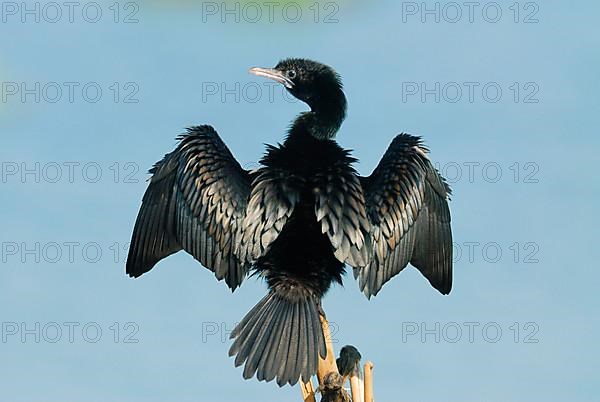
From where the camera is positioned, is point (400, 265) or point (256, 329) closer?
point (256, 329)

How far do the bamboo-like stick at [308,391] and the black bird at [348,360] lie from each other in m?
0.23

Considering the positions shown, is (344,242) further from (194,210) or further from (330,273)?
(194,210)

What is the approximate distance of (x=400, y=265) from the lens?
849cm

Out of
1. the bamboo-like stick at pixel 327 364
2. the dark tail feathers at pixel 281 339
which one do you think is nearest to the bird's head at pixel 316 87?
the dark tail feathers at pixel 281 339

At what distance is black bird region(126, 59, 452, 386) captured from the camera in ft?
25.0

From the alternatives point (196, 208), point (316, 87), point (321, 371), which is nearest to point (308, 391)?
point (321, 371)

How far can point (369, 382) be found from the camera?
7.18 m

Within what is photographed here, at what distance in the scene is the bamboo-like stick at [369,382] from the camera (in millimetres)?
7152

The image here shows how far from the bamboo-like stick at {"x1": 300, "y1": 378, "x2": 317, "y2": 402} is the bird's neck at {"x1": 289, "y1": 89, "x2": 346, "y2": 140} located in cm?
212

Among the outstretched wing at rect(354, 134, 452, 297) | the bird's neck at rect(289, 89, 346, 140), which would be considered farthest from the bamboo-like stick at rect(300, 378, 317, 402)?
the bird's neck at rect(289, 89, 346, 140)

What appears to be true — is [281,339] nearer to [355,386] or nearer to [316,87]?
[355,386]

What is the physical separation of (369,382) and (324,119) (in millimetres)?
2325

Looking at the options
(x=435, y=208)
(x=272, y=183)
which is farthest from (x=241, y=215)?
(x=435, y=208)

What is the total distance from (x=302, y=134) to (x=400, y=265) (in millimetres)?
1264
